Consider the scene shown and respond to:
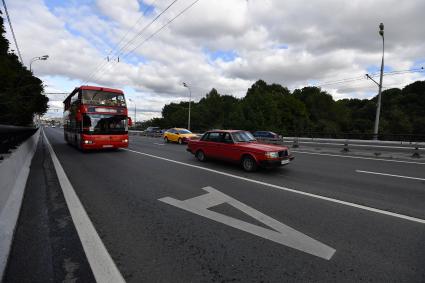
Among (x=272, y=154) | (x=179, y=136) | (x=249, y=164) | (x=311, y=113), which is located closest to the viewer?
(x=272, y=154)

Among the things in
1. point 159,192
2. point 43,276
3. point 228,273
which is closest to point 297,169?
point 159,192

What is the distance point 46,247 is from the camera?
3219 millimetres

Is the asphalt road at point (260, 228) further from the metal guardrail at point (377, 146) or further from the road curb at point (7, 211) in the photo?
the metal guardrail at point (377, 146)

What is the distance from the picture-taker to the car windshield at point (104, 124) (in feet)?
43.6

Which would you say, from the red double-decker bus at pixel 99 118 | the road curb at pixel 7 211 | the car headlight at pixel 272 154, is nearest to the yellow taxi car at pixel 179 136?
the red double-decker bus at pixel 99 118

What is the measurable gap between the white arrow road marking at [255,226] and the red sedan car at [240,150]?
291 centimetres

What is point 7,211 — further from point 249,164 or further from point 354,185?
point 354,185

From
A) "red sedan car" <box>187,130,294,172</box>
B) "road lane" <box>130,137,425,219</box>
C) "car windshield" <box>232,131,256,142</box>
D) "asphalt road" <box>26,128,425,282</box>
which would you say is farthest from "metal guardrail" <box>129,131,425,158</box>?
"asphalt road" <box>26,128,425,282</box>

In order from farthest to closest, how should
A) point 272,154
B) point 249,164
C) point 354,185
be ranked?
point 249,164 < point 272,154 < point 354,185

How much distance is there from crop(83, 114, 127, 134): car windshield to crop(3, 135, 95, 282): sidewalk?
8768 millimetres

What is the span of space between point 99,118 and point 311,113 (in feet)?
212

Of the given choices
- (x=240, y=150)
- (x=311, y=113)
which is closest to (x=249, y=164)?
(x=240, y=150)

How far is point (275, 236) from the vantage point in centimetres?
A: 355

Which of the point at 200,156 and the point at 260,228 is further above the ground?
the point at 200,156
